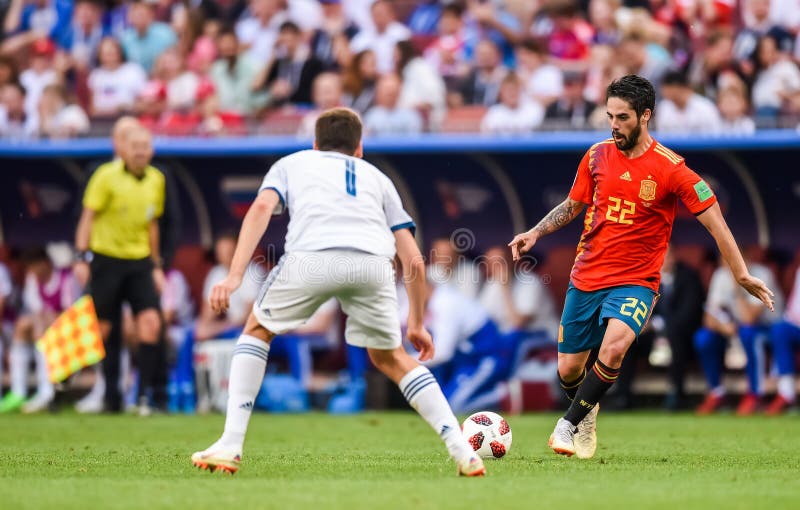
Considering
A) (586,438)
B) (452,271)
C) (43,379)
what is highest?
(586,438)

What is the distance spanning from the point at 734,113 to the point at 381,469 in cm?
691

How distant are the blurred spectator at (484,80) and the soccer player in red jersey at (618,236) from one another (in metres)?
6.58

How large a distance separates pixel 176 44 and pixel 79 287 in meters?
3.67

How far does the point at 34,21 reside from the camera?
18016mm

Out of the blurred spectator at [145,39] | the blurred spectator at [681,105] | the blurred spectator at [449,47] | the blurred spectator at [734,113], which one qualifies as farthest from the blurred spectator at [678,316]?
the blurred spectator at [145,39]

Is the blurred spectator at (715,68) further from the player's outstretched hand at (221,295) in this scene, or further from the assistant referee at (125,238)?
the player's outstretched hand at (221,295)

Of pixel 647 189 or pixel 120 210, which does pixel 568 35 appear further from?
pixel 647 189

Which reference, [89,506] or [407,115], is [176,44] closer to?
[407,115]

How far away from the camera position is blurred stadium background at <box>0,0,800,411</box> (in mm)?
13344

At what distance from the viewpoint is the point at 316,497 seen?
5.61 metres

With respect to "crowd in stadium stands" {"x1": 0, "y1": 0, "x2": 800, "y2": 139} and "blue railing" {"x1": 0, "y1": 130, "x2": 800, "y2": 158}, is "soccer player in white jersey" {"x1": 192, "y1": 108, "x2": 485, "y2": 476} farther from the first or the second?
"crowd in stadium stands" {"x1": 0, "y1": 0, "x2": 800, "y2": 139}

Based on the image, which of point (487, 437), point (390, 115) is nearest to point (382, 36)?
point (390, 115)

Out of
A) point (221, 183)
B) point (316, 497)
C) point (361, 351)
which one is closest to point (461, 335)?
point (361, 351)

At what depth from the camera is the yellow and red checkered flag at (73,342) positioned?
12.4m
